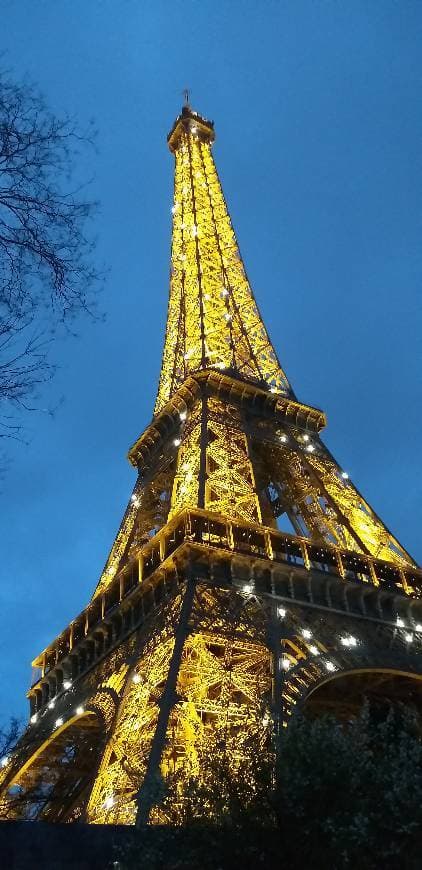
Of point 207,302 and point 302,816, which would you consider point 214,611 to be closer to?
point 302,816

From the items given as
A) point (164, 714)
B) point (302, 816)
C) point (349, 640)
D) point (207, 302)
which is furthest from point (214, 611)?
point (207, 302)

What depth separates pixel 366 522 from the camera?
27.4m

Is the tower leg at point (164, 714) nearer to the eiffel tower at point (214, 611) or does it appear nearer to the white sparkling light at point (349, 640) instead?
the eiffel tower at point (214, 611)

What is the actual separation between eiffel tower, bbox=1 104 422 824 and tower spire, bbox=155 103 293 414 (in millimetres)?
209

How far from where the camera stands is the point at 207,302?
1517 inches

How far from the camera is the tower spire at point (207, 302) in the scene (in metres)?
35.5

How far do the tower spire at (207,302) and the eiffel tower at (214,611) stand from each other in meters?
0.21

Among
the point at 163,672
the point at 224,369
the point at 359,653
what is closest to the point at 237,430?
the point at 224,369

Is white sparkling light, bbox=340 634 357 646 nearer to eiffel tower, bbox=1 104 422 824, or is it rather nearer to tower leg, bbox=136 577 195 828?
eiffel tower, bbox=1 104 422 824

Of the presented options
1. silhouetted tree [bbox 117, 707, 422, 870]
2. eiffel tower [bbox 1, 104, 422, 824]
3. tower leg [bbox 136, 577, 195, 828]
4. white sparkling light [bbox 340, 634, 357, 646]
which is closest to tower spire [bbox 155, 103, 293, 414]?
eiffel tower [bbox 1, 104, 422, 824]

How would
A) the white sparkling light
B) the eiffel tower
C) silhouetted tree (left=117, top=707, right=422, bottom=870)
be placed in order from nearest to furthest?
1. silhouetted tree (left=117, top=707, right=422, bottom=870)
2. the eiffel tower
3. the white sparkling light

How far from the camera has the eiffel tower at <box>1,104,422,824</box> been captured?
16922mm

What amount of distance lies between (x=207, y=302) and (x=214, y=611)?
2234 cm

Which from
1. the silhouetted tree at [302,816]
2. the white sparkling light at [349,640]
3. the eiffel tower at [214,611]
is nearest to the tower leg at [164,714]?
the eiffel tower at [214,611]
